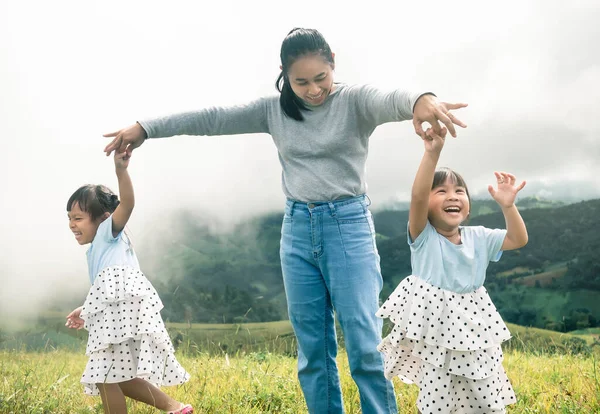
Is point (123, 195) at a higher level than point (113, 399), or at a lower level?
higher

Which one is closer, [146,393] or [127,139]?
[127,139]

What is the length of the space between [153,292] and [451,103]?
245 cm

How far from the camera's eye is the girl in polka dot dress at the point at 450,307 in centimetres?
316

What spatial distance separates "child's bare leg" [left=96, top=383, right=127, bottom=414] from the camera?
4.09 metres

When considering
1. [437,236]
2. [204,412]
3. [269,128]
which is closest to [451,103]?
[437,236]

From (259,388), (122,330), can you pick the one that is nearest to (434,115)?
(122,330)

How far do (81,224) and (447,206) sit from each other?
8.26 ft

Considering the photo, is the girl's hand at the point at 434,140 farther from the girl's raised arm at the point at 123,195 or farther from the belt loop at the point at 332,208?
the girl's raised arm at the point at 123,195

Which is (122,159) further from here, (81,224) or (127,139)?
(81,224)

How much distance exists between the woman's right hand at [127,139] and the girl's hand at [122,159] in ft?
0.08

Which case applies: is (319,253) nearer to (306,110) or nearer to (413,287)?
(413,287)

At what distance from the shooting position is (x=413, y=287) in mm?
3309

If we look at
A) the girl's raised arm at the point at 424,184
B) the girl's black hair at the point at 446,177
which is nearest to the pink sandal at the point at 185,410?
the girl's raised arm at the point at 424,184

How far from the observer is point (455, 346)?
3123mm
